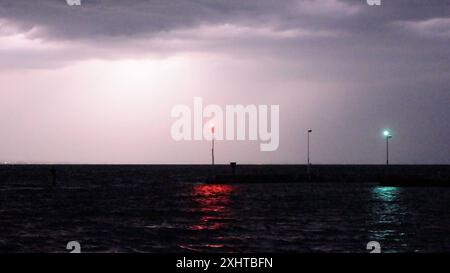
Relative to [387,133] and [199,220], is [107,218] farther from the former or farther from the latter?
[387,133]

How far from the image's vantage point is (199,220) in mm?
48781

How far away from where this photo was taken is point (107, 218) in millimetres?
52312

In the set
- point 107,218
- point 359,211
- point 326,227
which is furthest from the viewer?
point 359,211

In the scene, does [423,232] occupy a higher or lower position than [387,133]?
lower

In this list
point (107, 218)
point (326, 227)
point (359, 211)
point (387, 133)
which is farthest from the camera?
point (387, 133)

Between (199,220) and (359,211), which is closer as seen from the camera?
(199,220)
